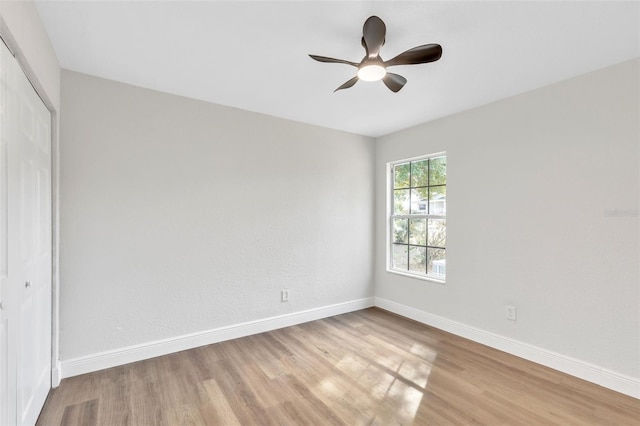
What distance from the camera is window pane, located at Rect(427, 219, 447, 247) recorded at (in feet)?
11.6

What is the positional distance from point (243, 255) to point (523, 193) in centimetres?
281

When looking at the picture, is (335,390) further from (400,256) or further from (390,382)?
(400,256)

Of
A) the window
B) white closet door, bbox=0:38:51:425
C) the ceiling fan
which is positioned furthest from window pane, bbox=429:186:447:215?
white closet door, bbox=0:38:51:425

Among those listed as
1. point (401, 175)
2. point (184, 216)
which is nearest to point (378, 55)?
point (184, 216)

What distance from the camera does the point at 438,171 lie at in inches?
143

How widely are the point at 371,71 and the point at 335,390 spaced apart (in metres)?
2.26

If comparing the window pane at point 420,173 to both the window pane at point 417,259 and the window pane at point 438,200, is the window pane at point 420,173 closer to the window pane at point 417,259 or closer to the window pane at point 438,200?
the window pane at point 438,200

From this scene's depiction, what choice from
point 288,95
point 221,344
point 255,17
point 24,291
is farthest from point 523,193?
point 24,291

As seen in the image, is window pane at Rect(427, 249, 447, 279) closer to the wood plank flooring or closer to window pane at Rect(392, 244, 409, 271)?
window pane at Rect(392, 244, 409, 271)

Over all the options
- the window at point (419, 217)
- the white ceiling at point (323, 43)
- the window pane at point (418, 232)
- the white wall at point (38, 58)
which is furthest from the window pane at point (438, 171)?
the white wall at point (38, 58)

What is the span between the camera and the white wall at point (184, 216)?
2.49 m

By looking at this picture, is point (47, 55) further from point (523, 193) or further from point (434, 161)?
point (523, 193)

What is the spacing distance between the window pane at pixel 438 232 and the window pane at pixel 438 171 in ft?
1.53

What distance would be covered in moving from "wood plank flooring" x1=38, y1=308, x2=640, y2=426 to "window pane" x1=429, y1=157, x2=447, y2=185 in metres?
1.79
